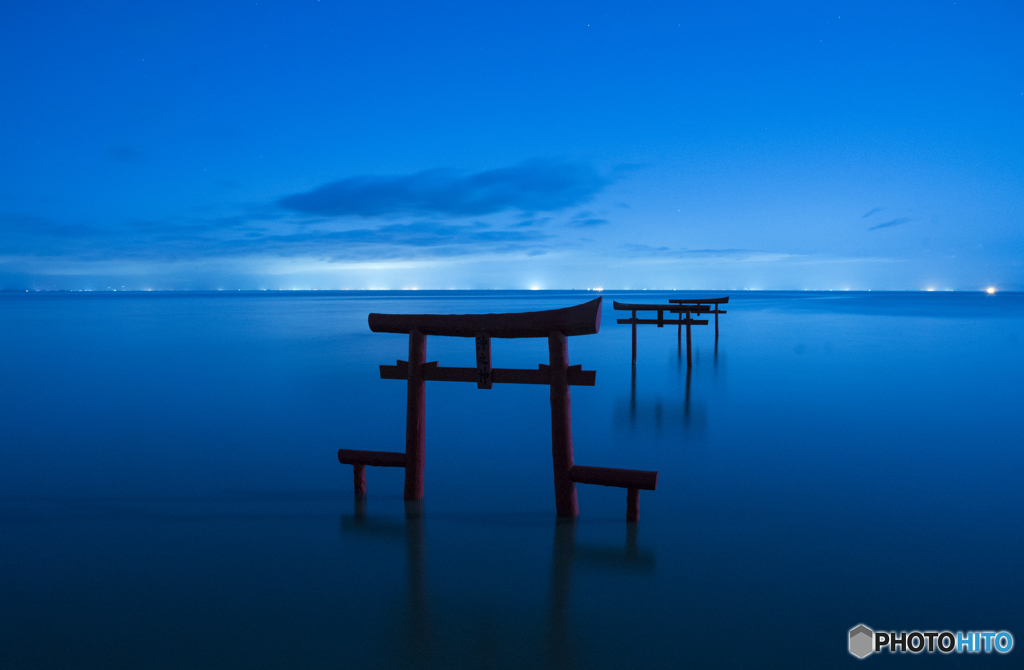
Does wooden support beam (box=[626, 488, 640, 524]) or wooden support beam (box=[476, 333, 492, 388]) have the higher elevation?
wooden support beam (box=[476, 333, 492, 388])

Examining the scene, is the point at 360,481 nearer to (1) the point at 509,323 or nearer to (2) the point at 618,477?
(1) the point at 509,323

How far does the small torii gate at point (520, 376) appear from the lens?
16.6ft

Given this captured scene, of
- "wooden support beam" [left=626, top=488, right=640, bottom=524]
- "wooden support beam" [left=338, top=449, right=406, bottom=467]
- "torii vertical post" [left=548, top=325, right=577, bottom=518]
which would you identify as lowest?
"wooden support beam" [left=626, top=488, right=640, bottom=524]

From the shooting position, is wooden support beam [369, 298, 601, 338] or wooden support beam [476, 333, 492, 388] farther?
wooden support beam [476, 333, 492, 388]

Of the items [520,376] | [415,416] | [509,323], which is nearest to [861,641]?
[520,376]

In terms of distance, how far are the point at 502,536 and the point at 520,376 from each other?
1.45 metres

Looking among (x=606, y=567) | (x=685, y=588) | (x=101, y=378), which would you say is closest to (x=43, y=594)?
(x=606, y=567)

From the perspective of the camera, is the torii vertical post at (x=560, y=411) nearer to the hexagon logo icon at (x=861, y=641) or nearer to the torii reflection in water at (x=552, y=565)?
the torii reflection in water at (x=552, y=565)

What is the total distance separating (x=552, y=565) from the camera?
15.0ft

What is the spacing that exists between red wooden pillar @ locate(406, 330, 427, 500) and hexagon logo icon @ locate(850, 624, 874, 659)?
3861 mm

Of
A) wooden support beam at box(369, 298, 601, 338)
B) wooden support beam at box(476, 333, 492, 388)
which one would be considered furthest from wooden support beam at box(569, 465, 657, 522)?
wooden support beam at box(369, 298, 601, 338)

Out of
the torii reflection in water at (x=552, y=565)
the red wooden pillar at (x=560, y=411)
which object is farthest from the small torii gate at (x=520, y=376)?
the torii reflection in water at (x=552, y=565)

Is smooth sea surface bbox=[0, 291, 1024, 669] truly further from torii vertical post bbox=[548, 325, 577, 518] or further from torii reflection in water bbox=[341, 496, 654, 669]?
torii vertical post bbox=[548, 325, 577, 518]

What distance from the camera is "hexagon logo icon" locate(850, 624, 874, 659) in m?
3.64
